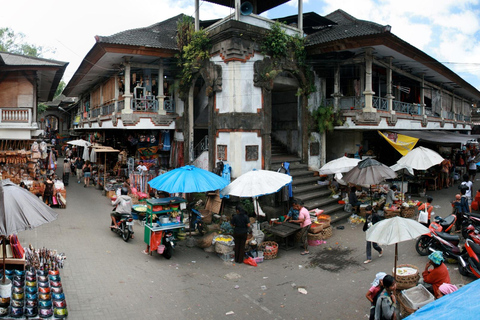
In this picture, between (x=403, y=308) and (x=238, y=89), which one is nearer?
(x=403, y=308)

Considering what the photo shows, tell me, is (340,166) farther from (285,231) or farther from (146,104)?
(146,104)

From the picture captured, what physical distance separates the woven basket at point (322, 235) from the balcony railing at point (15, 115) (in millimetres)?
13207

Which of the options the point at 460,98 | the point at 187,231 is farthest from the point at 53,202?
the point at 460,98

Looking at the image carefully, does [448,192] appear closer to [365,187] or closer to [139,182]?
[365,187]

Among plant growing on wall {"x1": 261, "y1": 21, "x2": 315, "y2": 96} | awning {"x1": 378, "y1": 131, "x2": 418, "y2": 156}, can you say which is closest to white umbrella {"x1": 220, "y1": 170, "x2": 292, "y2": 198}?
plant growing on wall {"x1": 261, "y1": 21, "x2": 315, "y2": 96}

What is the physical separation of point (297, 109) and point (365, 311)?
12475mm

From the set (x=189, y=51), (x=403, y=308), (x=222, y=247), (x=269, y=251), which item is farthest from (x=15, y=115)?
(x=403, y=308)

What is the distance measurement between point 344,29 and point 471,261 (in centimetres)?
1197

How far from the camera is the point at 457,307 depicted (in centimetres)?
331

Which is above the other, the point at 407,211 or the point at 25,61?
the point at 25,61

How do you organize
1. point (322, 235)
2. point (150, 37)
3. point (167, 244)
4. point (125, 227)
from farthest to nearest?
point (150, 37) < point (322, 235) < point (125, 227) < point (167, 244)

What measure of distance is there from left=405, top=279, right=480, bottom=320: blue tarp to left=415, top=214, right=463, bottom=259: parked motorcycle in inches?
239

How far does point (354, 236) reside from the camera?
12609 millimetres

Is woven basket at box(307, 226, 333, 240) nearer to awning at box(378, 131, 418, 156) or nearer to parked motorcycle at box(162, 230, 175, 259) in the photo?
parked motorcycle at box(162, 230, 175, 259)
